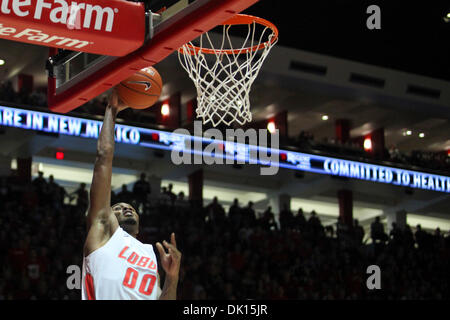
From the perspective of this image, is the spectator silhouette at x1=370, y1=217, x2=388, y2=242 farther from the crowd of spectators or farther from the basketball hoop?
the basketball hoop

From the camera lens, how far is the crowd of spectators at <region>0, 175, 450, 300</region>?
10.5 m

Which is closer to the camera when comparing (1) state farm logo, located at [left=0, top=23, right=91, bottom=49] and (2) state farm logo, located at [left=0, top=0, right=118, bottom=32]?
(2) state farm logo, located at [left=0, top=0, right=118, bottom=32]

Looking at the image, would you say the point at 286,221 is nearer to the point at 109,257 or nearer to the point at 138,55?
the point at 138,55

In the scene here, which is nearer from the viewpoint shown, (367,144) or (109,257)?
(109,257)

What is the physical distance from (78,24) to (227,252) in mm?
9496

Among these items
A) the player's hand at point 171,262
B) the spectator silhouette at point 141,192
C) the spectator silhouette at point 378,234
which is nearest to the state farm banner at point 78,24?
the player's hand at point 171,262

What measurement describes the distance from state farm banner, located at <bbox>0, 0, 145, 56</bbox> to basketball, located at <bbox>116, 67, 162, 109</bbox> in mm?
222

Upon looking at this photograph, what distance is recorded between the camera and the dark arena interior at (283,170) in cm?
1201

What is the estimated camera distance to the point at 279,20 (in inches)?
528

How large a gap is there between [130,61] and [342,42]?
38.9 ft

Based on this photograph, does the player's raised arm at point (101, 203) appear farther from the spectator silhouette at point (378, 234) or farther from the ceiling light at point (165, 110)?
the ceiling light at point (165, 110)

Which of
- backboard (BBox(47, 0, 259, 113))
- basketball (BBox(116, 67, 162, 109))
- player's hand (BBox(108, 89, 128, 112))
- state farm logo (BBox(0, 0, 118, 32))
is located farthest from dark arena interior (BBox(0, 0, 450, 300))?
state farm logo (BBox(0, 0, 118, 32))

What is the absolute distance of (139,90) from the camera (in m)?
4.12

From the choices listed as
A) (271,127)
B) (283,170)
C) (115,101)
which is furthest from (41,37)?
(271,127)
